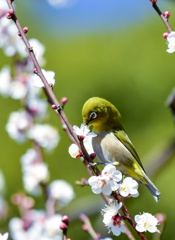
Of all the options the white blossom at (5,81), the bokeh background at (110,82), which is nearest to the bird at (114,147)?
the white blossom at (5,81)

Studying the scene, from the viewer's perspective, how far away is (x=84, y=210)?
68.2 inches

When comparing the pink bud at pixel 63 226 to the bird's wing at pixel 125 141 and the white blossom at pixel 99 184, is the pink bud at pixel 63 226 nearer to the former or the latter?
the white blossom at pixel 99 184

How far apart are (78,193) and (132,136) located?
1.23 meters

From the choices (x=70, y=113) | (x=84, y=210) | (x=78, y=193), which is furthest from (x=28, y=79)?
(x=70, y=113)

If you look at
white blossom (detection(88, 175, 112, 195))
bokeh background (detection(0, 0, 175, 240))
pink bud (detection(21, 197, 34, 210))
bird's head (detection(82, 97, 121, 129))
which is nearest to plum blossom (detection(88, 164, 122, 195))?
white blossom (detection(88, 175, 112, 195))

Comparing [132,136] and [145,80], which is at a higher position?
[145,80]

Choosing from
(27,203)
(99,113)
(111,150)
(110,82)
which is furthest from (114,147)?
(110,82)

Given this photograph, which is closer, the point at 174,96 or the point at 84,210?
the point at 174,96

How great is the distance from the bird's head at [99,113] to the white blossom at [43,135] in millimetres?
719

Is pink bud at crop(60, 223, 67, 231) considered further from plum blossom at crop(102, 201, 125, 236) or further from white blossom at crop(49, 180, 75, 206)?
white blossom at crop(49, 180, 75, 206)

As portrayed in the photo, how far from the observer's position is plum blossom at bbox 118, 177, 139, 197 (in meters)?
0.78

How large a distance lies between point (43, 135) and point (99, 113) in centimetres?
86

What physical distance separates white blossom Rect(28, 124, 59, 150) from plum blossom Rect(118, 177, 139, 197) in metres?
1.04

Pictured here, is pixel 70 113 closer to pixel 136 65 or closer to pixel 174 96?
pixel 136 65
